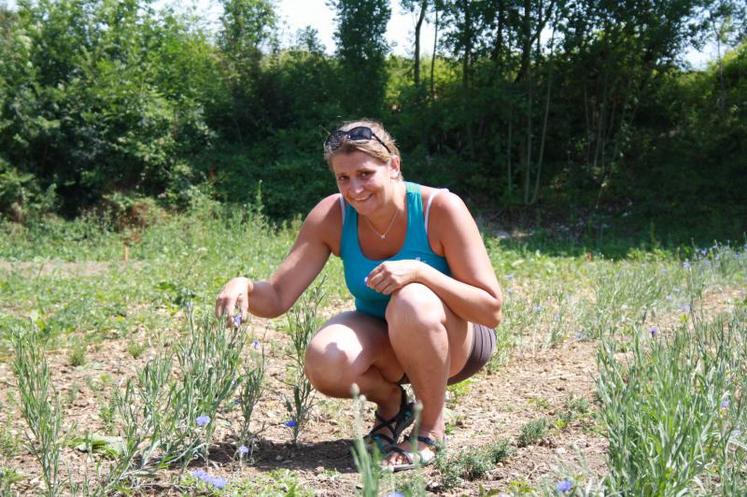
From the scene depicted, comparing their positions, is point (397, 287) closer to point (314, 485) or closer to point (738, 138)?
point (314, 485)

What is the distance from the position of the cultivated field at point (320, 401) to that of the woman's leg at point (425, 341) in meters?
0.19

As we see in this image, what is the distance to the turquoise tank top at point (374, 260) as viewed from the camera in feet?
9.02

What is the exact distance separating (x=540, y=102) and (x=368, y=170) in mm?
10297

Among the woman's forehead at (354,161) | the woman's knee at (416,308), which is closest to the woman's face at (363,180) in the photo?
the woman's forehead at (354,161)

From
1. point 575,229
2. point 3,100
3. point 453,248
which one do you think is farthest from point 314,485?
point 3,100

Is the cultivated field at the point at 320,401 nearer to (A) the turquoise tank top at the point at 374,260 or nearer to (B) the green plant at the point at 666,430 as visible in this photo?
(B) the green plant at the point at 666,430

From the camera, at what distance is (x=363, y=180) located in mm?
2627

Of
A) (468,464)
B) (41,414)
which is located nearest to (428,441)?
(468,464)

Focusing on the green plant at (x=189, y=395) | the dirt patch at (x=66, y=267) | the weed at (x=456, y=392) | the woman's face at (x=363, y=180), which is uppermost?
the woman's face at (x=363, y=180)

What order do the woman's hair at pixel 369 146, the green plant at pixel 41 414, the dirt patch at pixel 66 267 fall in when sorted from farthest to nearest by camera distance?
the dirt patch at pixel 66 267, the woman's hair at pixel 369 146, the green plant at pixel 41 414

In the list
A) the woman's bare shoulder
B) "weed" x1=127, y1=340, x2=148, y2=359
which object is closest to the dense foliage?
"weed" x1=127, y1=340, x2=148, y2=359

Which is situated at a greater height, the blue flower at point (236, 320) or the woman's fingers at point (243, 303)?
the woman's fingers at point (243, 303)

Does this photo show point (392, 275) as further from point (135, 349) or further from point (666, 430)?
point (135, 349)

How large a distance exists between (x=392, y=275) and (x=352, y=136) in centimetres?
50
